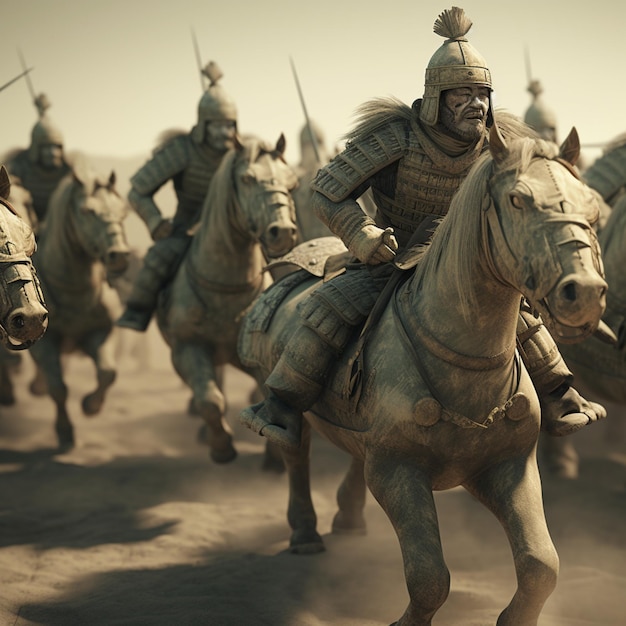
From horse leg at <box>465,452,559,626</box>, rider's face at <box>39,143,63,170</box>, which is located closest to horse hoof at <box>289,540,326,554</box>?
horse leg at <box>465,452,559,626</box>

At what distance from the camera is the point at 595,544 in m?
7.16

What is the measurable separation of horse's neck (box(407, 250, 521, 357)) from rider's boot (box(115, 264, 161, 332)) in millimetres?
4541

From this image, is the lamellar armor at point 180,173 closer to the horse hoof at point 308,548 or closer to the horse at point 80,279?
the horse at point 80,279

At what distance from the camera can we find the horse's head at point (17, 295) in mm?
4570

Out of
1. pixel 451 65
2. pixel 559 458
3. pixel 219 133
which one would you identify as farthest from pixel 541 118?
pixel 451 65

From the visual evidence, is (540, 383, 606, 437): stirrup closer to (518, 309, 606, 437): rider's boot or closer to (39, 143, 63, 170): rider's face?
(518, 309, 606, 437): rider's boot

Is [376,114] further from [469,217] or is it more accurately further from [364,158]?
[469,217]

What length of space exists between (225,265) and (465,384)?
152 inches

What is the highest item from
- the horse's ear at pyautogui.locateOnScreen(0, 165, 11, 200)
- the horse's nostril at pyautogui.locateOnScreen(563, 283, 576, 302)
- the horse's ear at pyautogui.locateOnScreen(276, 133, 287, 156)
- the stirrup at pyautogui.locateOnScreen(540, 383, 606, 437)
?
the horse's ear at pyautogui.locateOnScreen(0, 165, 11, 200)

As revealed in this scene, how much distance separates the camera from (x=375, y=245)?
5.20 meters

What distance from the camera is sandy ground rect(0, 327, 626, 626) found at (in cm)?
597

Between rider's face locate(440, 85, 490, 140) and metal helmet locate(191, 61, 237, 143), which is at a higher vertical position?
rider's face locate(440, 85, 490, 140)

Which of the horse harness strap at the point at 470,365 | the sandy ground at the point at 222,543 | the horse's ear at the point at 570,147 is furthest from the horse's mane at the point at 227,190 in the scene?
the horse's ear at the point at 570,147

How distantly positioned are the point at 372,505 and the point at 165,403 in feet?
16.0
